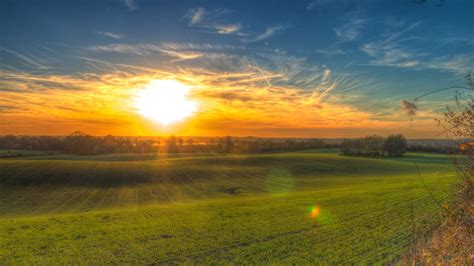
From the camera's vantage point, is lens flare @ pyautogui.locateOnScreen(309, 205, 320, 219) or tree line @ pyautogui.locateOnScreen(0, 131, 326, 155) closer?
lens flare @ pyautogui.locateOnScreen(309, 205, 320, 219)

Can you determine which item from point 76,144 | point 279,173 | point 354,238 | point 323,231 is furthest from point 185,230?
point 76,144

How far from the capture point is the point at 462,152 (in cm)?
627

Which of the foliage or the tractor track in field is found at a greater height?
the foliage

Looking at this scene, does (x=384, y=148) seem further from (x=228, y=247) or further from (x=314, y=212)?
(x=228, y=247)

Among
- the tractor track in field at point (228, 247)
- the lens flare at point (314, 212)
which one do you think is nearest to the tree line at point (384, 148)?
the lens flare at point (314, 212)

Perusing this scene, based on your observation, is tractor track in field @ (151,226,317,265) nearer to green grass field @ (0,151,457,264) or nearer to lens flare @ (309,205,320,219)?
green grass field @ (0,151,457,264)

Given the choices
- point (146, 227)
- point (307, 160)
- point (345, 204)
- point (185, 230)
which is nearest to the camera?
point (185, 230)

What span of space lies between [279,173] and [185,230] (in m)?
45.0

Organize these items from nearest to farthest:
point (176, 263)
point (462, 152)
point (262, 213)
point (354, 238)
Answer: point (462, 152) < point (176, 263) < point (354, 238) < point (262, 213)

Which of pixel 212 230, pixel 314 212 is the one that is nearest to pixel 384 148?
pixel 314 212

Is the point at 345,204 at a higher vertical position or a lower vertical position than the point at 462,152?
lower

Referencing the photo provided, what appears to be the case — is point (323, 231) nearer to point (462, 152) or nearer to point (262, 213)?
point (262, 213)

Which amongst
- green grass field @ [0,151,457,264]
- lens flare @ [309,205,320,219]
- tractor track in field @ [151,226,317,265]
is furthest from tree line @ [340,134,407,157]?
tractor track in field @ [151,226,317,265]

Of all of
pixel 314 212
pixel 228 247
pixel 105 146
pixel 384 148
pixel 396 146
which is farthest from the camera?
pixel 105 146
